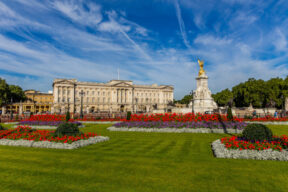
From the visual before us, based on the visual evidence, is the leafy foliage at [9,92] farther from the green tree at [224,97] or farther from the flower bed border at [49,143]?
the green tree at [224,97]

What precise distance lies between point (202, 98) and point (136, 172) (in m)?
29.6

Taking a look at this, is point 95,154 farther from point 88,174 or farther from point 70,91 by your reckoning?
point 70,91

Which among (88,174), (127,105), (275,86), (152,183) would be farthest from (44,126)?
(127,105)

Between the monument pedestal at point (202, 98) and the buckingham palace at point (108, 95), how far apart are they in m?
59.1

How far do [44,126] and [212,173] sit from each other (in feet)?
68.3

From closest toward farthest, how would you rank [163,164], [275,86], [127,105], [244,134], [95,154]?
[163,164], [95,154], [244,134], [275,86], [127,105]

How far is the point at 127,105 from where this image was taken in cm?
11225

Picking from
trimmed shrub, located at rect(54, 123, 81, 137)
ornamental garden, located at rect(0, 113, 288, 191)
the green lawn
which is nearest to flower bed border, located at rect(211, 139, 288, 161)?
ornamental garden, located at rect(0, 113, 288, 191)

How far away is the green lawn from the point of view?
595 centimetres

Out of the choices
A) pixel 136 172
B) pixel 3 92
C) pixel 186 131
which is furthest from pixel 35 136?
pixel 3 92

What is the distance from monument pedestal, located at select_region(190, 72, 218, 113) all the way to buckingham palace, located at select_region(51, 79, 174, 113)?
59.1 m

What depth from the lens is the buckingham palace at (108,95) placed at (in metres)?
95.9

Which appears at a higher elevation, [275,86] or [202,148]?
[275,86]

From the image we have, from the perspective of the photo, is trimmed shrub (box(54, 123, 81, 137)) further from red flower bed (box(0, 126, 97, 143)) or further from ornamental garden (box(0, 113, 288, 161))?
red flower bed (box(0, 126, 97, 143))
